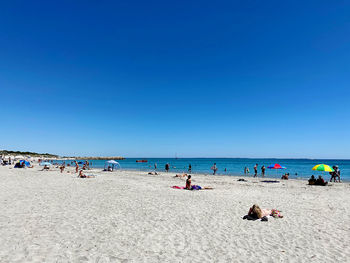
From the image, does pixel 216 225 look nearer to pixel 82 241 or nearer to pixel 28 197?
pixel 82 241

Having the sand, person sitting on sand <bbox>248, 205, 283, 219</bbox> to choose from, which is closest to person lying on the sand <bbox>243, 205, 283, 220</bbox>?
person sitting on sand <bbox>248, 205, 283, 219</bbox>

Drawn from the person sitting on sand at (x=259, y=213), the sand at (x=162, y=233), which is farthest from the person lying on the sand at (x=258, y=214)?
the sand at (x=162, y=233)

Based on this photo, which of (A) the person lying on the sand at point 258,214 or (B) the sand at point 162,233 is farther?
(A) the person lying on the sand at point 258,214

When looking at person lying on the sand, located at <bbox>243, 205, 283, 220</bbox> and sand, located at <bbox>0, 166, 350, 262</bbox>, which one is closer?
sand, located at <bbox>0, 166, 350, 262</bbox>

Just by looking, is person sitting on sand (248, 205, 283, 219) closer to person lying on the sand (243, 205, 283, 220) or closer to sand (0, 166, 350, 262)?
person lying on the sand (243, 205, 283, 220)

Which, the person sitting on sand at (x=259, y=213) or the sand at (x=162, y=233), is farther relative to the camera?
the person sitting on sand at (x=259, y=213)

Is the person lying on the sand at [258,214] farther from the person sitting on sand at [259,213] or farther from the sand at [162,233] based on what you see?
the sand at [162,233]

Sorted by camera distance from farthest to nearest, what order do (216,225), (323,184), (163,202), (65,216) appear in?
1. (323,184)
2. (163,202)
3. (65,216)
4. (216,225)

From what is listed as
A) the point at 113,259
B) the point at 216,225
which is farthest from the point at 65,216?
the point at 216,225

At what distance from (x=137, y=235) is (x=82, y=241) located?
170 centimetres

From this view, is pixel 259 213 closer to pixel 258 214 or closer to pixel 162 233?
pixel 258 214

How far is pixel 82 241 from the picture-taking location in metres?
6.52

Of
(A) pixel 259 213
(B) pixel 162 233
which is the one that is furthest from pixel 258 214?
(B) pixel 162 233

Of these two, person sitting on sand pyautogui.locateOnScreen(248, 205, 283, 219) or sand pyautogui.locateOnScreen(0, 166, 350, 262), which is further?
person sitting on sand pyautogui.locateOnScreen(248, 205, 283, 219)
